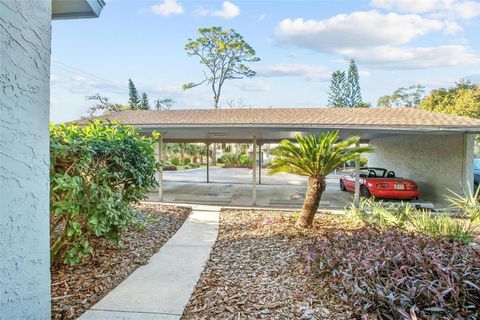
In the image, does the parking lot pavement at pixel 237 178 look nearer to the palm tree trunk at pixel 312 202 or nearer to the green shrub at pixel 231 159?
the palm tree trunk at pixel 312 202

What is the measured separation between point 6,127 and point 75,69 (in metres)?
39.6

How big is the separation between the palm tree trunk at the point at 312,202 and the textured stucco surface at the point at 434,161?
5769mm

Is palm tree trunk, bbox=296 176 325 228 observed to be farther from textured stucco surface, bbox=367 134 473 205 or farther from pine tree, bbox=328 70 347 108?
pine tree, bbox=328 70 347 108

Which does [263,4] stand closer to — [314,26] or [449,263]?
[314,26]

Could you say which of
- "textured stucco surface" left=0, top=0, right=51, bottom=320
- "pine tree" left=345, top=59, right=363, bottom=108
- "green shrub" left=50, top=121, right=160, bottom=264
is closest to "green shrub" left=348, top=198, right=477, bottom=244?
"green shrub" left=50, top=121, right=160, bottom=264

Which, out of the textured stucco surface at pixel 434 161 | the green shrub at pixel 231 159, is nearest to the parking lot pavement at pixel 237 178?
the textured stucco surface at pixel 434 161

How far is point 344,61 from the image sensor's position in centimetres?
4053

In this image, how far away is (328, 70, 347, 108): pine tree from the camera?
40188 mm

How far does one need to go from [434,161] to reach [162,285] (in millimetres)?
10854

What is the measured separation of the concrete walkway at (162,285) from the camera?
306 centimetres

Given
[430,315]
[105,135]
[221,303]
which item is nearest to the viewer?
[430,315]

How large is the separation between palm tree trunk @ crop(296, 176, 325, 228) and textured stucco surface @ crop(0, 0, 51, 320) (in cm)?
483

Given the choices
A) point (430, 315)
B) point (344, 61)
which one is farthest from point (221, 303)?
point (344, 61)

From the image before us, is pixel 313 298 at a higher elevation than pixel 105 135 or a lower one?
lower
